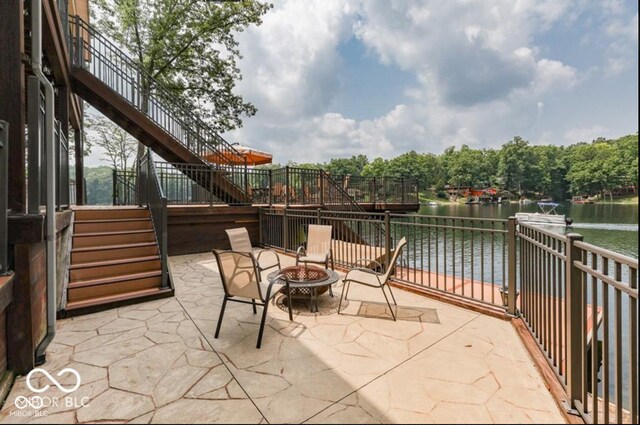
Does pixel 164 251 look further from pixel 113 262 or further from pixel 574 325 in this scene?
pixel 574 325

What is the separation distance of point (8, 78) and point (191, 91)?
13357mm

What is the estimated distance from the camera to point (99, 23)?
13.5 m

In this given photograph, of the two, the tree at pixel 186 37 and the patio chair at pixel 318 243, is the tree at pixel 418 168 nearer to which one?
the tree at pixel 186 37

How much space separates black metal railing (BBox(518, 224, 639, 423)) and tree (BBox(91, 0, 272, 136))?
597 inches

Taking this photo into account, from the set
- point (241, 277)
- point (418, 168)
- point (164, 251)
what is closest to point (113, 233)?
point (164, 251)

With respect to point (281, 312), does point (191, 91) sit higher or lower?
higher

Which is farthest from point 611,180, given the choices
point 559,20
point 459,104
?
point 559,20

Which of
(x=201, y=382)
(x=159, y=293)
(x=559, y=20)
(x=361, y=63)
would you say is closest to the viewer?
(x=201, y=382)

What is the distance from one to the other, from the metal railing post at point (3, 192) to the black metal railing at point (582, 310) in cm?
383

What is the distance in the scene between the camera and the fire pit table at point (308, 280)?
3.57 m

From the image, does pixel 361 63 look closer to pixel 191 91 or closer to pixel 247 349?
pixel 191 91

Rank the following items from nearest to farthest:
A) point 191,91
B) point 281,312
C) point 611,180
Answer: point 281,312, point 191,91, point 611,180

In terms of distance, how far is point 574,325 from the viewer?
6.38ft

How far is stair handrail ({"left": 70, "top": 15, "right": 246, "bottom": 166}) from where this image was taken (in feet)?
25.1
